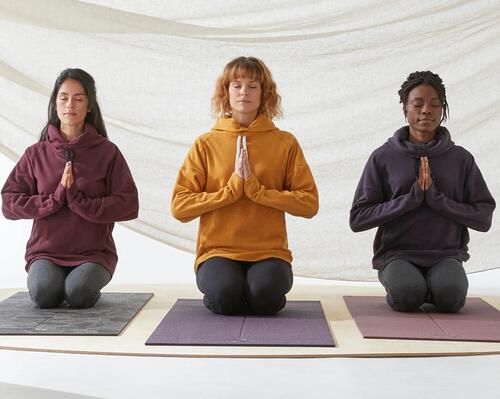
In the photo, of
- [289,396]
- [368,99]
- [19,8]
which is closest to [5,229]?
[19,8]

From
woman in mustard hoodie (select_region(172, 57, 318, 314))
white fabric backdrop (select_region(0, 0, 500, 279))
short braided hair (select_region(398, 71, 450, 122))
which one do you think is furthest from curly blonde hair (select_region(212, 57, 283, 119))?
white fabric backdrop (select_region(0, 0, 500, 279))

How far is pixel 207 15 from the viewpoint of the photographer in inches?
176

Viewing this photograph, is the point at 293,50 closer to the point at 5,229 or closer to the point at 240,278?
the point at 240,278

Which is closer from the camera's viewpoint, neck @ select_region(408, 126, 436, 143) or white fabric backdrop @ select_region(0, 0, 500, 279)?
neck @ select_region(408, 126, 436, 143)

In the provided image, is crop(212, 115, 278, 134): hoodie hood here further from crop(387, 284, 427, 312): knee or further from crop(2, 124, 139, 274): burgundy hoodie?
crop(387, 284, 427, 312): knee

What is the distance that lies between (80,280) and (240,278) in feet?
2.11

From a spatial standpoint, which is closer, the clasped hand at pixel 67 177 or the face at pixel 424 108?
the clasped hand at pixel 67 177

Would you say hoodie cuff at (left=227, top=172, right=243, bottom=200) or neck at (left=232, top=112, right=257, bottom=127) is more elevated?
neck at (left=232, top=112, right=257, bottom=127)

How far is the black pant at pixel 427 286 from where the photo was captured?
3.65m

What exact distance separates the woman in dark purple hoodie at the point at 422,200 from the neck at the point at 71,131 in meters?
1.19

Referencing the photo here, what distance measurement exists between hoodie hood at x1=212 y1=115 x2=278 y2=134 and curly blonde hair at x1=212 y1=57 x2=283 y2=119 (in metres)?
0.05

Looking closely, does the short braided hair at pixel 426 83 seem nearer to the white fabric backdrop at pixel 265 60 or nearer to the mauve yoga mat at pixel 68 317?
the white fabric backdrop at pixel 265 60

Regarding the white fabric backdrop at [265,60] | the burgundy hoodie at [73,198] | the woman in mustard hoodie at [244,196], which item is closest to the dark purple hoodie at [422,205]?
the woman in mustard hoodie at [244,196]

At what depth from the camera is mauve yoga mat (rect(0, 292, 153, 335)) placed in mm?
3260
